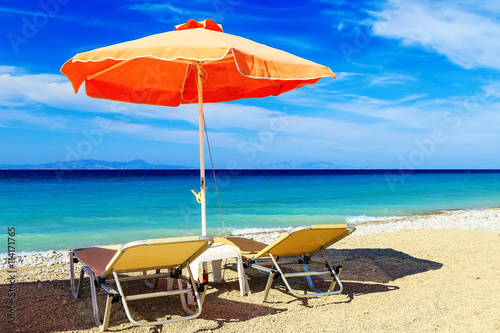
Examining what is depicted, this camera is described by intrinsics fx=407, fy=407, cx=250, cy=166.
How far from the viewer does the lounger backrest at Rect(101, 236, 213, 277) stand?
285cm

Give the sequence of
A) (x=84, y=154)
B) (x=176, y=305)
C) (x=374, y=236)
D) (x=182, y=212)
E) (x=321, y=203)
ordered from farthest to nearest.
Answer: (x=321, y=203) → (x=182, y=212) → (x=374, y=236) → (x=84, y=154) → (x=176, y=305)

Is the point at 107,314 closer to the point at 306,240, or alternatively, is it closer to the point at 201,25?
the point at 306,240

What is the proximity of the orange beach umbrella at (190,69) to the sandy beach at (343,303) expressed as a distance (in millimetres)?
986

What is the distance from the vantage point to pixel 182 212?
1430 centimetres

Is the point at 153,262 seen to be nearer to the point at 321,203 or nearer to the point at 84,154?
the point at 84,154

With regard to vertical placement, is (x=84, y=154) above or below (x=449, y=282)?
above

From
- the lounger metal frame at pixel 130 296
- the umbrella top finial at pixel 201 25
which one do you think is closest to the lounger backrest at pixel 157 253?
Result: the lounger metal frame at pixel 130 296

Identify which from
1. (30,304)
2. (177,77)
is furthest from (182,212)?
(30,304)

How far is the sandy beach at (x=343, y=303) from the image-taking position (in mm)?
3102

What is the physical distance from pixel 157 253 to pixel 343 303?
69.1 inches

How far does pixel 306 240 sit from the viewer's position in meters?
3.76

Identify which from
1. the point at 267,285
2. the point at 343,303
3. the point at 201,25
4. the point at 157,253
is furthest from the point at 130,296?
the point at 201,25

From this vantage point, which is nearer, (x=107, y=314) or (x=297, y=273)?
(x=107, y=314)

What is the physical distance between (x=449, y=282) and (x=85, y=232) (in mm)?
8793
